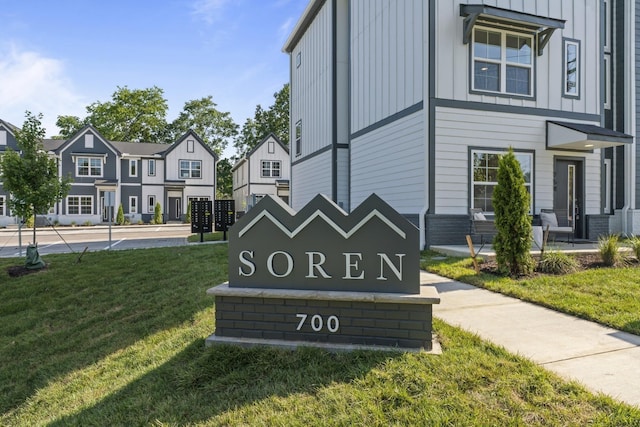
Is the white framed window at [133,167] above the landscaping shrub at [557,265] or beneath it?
above

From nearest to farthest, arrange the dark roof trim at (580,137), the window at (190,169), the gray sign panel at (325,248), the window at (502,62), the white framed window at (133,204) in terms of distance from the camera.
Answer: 1. the gray sign panel at (325,248)
2. the dark roof trim at (580,137)
3. the window at (502,62)
4. the white framed window at (133,204)
5. the window at (190,169)

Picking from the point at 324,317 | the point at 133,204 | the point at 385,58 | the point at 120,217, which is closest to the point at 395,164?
the point at 385,58

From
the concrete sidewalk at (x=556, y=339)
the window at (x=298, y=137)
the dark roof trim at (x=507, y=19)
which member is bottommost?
the concrete sidewalk at (x=556, y=339)

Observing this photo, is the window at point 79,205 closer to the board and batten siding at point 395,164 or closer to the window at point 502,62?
the board and batten siding at point 395,164

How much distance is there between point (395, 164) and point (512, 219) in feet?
16.9

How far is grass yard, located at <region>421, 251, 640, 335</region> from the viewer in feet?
14.0

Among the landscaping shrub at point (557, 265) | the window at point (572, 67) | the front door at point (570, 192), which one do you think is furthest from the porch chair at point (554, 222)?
the window at point (572, 67)

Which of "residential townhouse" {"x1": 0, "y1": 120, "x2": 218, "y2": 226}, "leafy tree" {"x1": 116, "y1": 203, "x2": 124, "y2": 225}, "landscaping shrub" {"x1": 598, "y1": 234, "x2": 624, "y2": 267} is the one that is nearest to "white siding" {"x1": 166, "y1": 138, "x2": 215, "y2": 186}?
"residential townhouse" {"x1": 0, "y1": 120, "x2": 218, "y2": 226}

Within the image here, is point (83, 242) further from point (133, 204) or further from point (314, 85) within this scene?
point (133, 204)

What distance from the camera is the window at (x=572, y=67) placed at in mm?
10633

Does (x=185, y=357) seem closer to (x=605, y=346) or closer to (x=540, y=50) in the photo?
(x=605, y=346)

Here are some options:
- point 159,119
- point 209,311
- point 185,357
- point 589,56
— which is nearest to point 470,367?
point 185,357

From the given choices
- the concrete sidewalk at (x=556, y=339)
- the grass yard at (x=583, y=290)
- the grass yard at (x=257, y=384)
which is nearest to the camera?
the grass yard at (x=257, y=384)

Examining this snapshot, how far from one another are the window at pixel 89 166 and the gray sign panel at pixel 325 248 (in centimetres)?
3391
